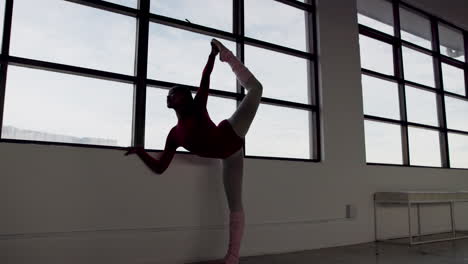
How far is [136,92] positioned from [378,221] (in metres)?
2.62

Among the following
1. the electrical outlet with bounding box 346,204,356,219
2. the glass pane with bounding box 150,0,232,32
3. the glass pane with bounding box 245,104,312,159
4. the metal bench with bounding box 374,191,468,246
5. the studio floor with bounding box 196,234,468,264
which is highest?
the glass pane with bounding box 150,0,232,32

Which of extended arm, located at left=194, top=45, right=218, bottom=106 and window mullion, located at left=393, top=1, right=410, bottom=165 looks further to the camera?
window mullion, located at left=393, top=1, right=410, bottom=165

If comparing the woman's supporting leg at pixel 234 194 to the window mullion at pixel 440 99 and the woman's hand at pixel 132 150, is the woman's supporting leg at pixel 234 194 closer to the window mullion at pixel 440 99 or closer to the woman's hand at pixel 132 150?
the woman's hand at pixel 132 150

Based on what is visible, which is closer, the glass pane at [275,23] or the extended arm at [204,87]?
the extended arm at [204,87]

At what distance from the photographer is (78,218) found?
2324 mm

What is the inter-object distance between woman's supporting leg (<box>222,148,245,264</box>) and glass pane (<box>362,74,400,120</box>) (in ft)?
6.59

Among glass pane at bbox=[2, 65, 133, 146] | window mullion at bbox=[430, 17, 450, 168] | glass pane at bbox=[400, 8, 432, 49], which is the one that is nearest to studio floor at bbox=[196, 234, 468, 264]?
glass pane at bbox=[2, 65, 133, 146]

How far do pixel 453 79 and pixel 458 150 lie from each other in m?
0.94

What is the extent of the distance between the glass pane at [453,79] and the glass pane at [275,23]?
2.48 meters

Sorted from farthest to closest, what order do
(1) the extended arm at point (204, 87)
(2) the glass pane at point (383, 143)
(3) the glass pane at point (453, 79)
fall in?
1. (3) the glass pane at point (453, 79)
2. (2) the glass pane at point (383, 143)
3. (1) the extended arm at point (204, 87)

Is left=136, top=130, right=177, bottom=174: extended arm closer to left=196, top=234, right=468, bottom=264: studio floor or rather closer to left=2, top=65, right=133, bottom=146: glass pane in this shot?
left=2, top=65, right=133, bottom=146: glass pane

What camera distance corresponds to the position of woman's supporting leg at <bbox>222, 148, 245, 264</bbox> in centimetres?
253

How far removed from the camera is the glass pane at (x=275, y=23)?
343cm

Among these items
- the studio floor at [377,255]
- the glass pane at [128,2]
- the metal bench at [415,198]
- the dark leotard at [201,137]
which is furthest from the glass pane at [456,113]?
the glass pane at [128,2]
